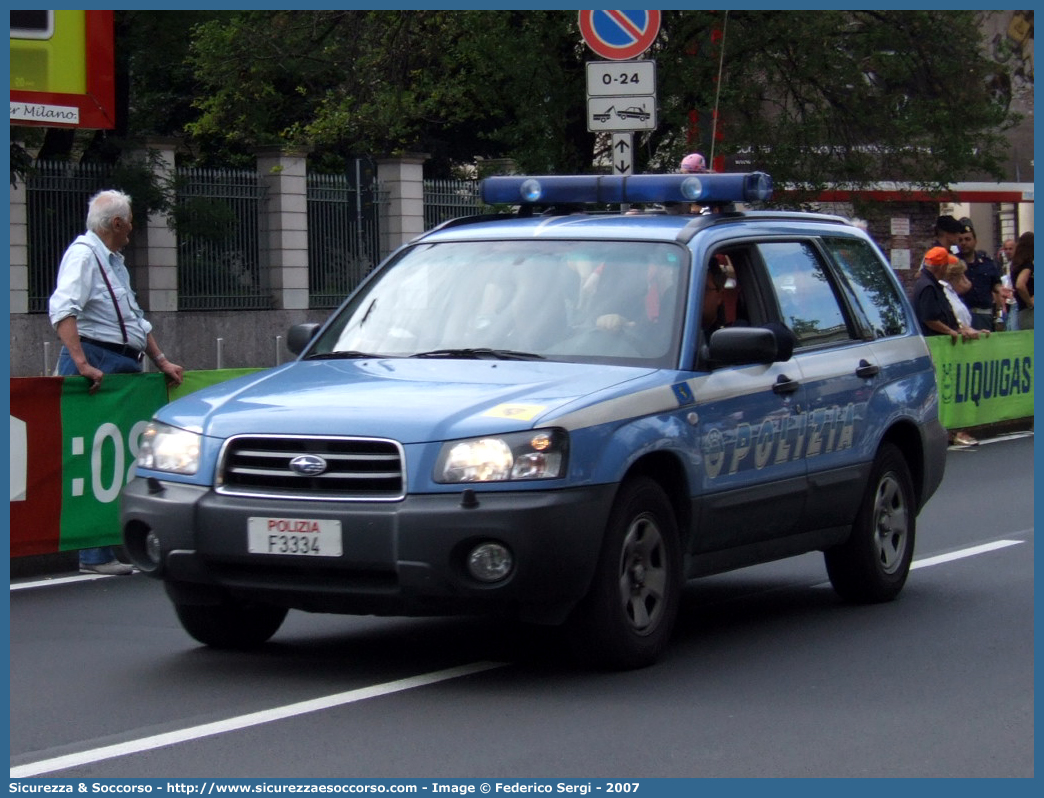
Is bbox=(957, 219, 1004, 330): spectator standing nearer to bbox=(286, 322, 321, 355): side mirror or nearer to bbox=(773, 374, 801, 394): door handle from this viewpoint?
bbox=(773, 374, 801, 394): door handle

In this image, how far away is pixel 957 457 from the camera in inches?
684

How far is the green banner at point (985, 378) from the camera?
60.4 feet

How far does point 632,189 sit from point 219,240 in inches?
950

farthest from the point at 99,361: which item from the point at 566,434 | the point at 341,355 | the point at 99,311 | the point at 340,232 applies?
the point at 340,232

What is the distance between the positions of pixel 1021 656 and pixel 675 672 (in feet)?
4.97

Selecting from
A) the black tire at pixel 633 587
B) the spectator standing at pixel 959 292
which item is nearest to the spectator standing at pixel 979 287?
the spectator standing at pixel 959 292

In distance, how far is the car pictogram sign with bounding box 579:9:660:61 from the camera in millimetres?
14086

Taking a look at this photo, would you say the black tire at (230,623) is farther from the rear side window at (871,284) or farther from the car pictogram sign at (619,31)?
the car pictogram sign at (619,31)

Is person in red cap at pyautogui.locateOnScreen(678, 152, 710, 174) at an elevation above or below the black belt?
above

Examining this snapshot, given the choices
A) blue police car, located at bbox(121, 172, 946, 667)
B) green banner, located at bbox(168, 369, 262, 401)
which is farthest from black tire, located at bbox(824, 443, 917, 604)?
green banner, located at bbox(168, 369, 262, 401)

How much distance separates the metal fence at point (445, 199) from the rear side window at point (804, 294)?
84.1ft

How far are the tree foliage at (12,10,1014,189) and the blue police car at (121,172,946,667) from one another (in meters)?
12.9

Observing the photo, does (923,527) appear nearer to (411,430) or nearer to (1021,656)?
(1021,656)

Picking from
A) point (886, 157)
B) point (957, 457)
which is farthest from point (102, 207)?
point (886, 157)
